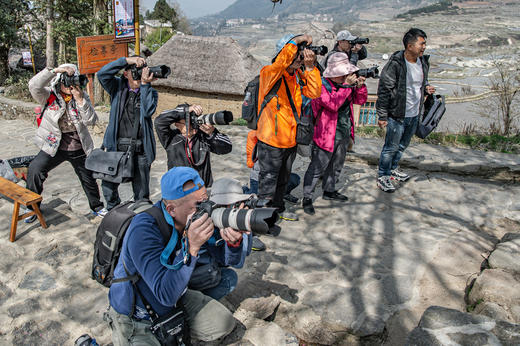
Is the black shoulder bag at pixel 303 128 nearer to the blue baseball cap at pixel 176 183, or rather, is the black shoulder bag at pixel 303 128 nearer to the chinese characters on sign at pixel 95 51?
the blue baseball cap at pixel 176 183

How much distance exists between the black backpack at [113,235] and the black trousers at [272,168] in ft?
5.25

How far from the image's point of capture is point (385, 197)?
4758 mm

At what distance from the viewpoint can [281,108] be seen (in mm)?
3590

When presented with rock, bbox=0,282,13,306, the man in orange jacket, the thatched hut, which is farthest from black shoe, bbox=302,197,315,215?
the thatched hut

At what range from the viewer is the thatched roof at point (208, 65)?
835 centimetres

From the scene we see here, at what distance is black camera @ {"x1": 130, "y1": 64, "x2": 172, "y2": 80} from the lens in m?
3.47

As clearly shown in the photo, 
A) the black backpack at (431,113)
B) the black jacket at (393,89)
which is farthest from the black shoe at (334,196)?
the black backpack at (431,113)

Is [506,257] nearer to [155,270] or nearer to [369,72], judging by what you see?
[369,72]

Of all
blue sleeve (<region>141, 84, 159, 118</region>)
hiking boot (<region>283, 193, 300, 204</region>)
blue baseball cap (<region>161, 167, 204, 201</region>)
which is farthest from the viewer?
hiking boot (<region>283, 193, 300, 204</region>)

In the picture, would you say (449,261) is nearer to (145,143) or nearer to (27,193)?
(145,143)

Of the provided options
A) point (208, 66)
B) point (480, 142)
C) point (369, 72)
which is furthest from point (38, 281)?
point (480, 142)

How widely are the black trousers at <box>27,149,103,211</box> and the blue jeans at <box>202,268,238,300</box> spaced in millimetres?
2155

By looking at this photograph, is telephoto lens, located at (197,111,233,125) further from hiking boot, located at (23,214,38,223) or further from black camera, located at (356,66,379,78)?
hiking boot, located at (23,214,38,223)

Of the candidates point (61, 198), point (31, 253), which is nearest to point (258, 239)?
point (31, 253)
